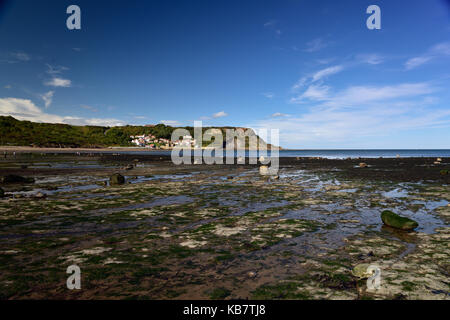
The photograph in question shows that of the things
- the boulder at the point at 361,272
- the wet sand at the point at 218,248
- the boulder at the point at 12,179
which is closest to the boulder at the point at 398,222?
the wet sand at the point at 218,248

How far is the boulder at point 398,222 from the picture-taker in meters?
10.0

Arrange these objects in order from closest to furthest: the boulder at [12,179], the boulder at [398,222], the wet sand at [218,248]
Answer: the wet sand at [218,248] < the boulder at [398,222] < the boulder at [12,179]

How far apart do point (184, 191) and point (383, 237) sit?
14.1 m

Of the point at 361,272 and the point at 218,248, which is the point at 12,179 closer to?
the point at 218,248

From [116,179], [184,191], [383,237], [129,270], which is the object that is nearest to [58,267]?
[129,270]

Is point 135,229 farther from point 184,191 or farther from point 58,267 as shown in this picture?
point 184,191

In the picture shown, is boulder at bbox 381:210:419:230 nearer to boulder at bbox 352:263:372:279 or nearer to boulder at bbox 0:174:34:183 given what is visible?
boulder at bbox 352:263:372:279

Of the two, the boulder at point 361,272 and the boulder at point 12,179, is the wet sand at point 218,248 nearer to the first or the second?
the boulder at point 361,272

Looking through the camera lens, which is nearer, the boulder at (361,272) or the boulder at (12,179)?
the boulder at (361,272)

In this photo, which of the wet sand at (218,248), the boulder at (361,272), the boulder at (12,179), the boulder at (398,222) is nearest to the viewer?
the wet sand at (218,248)

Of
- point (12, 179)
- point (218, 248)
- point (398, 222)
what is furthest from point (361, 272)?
point (12, 179)

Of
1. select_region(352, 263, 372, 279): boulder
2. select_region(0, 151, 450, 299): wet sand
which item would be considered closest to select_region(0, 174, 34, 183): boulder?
select_region(0, 151, 450, 299): wet sand

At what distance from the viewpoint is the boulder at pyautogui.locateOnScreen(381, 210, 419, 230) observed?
10.0 metres
